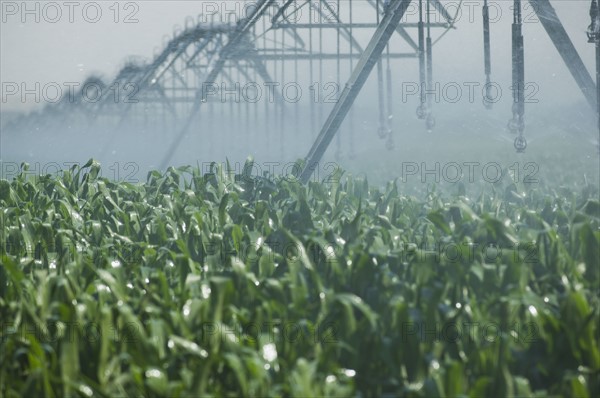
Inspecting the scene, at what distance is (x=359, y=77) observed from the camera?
10.1 metres

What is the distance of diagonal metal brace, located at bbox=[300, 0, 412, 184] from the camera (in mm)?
10070

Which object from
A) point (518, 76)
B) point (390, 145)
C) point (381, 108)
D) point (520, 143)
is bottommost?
point (390, 145)

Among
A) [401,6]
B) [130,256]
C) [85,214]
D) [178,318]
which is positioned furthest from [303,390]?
[401,6]

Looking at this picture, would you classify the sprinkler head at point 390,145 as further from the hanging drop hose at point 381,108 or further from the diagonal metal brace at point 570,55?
the diagonal metal brace at point 570,55

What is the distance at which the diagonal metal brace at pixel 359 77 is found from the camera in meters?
10.1

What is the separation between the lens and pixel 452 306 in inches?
136

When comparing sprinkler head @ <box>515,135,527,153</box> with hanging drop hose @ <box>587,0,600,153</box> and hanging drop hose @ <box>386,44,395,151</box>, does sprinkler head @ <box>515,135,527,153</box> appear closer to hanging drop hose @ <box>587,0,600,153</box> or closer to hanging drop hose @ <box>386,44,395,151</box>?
hanging drop hose @ <box>587,0,600,153</box>

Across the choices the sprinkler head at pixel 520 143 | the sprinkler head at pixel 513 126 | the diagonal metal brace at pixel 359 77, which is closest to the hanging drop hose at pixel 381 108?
the sprinkler head at pixel 513 126

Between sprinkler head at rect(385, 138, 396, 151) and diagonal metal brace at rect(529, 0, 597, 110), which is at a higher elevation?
diagonal metal brace at rect(529, 0, 597, 110)

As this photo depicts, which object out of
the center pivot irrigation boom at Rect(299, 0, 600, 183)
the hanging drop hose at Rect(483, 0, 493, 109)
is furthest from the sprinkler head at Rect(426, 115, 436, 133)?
the center pivot irrigation boom at Rect(299, 0, 600, 183)

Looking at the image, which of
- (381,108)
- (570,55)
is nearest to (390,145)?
(381,108)

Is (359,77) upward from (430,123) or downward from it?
upward

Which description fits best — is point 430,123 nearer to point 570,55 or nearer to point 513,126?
point 513,126

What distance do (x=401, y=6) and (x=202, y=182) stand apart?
383cm
